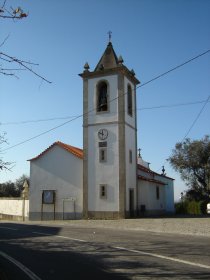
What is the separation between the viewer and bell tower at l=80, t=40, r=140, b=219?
3447 centimetres

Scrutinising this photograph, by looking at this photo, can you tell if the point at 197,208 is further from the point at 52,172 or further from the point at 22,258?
the point at 22,258

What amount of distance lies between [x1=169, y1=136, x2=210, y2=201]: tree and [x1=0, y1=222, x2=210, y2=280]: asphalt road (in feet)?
146

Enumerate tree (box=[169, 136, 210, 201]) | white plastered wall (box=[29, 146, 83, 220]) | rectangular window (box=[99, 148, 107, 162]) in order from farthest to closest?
tree (box=[169, 136, 210, 201])
white plastered wall (box=[29, 146, 83, 220])
rectangular window (box=[99, 148, 107, 162])

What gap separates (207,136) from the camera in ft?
195

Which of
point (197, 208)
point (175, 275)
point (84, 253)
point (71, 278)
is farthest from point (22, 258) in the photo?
point (197, 208)

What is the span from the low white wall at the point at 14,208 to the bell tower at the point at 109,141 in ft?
22.9

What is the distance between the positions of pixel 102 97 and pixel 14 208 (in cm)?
1407

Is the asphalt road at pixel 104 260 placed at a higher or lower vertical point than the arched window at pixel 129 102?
lower

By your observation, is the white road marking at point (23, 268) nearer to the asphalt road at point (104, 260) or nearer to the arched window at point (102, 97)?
the asphalt road at point (104, 260)

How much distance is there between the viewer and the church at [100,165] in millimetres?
34656

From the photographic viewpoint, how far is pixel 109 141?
1389 inches

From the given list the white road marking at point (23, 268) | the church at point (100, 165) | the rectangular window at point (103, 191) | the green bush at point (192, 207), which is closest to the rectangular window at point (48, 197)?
the church at point (100, 165)

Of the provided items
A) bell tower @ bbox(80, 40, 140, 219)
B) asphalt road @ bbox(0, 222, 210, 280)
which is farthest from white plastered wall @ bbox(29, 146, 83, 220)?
asphalt road @ bbox(0, 222, 210, 280)

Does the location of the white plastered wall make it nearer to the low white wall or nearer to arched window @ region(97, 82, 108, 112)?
the low white wall
